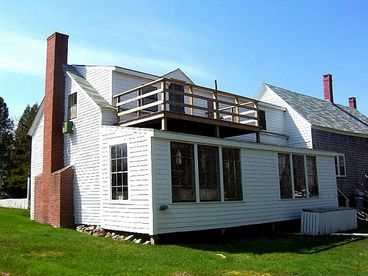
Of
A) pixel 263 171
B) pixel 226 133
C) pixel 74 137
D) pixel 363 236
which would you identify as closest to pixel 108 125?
pixel 74 137

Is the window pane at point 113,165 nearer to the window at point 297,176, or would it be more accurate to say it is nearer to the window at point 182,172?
the window at point 182,172

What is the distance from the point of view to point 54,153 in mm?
19328

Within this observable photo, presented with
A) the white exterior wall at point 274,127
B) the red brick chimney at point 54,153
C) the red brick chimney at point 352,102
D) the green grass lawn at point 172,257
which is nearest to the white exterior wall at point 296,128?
the white exterior wall at point 274,127

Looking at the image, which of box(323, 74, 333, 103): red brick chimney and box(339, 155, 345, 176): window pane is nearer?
box(339, 155, 345, 176): window pane

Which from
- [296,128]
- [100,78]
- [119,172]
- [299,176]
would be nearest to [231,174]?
[119,172]

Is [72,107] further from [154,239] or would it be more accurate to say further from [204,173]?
[154,239]

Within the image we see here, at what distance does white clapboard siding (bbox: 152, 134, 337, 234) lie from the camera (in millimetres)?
13721

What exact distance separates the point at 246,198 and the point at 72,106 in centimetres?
881

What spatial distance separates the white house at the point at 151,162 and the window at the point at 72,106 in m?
0.10

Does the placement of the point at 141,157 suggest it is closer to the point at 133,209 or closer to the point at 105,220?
the point at 133,209

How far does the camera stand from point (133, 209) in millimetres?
14180

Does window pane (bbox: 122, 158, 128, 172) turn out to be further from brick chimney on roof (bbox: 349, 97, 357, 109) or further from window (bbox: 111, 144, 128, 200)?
brick chimney on roof (bbox: 349, 97, 357, 109)

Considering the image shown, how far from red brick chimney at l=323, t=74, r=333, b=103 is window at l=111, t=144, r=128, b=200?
24661 millimetres

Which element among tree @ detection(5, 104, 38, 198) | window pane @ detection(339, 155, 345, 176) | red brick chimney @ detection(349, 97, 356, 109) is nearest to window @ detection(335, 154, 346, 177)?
window pane @ detection(339, 155, 345, 176)
